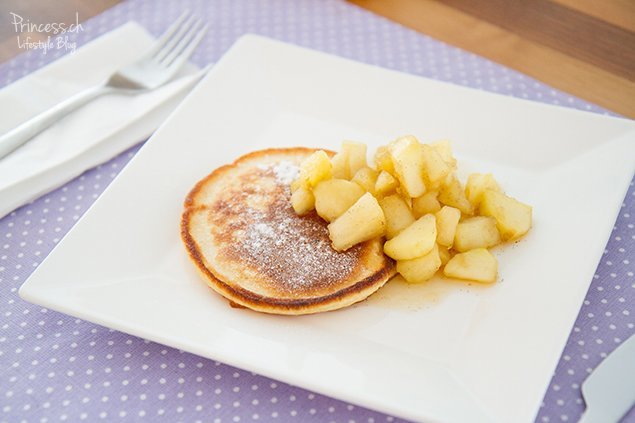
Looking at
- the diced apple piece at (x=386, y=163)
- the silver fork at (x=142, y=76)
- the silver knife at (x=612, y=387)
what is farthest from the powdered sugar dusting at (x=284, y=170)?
the silver knife at (x=612, y=387)

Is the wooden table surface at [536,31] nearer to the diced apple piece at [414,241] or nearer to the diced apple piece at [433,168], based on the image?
the diced apple piece at [433,168]

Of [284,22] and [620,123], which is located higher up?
[620,123]

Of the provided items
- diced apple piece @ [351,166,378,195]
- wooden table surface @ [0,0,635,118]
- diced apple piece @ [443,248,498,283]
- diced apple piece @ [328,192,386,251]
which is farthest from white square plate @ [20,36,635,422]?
wooden table surface @ [0,0,635,118]

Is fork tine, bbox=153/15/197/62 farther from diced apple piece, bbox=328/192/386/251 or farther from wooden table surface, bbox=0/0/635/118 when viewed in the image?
diced apple piece, bbox=328/192/386/251

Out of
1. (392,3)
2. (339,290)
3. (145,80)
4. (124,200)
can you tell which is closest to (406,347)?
(339,290)

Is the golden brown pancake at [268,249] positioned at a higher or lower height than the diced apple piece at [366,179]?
lower

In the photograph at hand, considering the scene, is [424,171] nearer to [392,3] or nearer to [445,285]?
[445,285]

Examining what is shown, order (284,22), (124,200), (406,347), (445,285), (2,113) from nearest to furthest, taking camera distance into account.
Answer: (406,347) → (445,285) → (124,200) → (2,113) → (284,22)

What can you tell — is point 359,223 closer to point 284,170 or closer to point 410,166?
point 410,166
